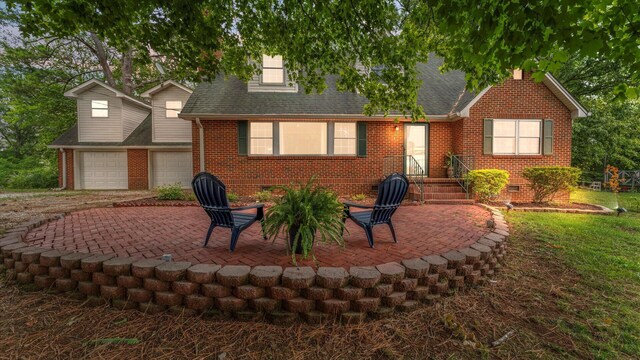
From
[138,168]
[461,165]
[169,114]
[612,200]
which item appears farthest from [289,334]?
[138,168]

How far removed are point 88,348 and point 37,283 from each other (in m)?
1.47

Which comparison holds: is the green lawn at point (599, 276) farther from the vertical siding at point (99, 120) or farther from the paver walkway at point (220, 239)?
the vertical siding at point (99, 120)

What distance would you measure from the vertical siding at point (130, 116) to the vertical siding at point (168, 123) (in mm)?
1958

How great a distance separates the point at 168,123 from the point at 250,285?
1299 centimetres

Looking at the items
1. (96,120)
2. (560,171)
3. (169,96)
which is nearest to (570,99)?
(560,171)

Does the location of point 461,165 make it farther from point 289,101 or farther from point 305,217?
point 305,217

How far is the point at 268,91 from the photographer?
10516mm

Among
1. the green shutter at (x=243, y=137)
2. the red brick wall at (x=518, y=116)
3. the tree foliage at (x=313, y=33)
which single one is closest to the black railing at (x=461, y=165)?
the red brick wall at (x=518, y=116)

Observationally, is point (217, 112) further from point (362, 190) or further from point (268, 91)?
point (362, 190)

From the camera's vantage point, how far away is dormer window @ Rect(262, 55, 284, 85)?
34.4ft

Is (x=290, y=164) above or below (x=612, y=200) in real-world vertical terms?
above

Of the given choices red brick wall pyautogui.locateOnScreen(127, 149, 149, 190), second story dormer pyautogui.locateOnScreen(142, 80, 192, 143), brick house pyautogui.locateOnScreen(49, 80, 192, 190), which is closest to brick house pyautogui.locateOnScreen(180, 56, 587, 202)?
second story dormer pyautogui.locateOnScreen(142, 80, 192, 143)

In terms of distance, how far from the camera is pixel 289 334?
2082 millimetres

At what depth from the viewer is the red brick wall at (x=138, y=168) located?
12758mm
